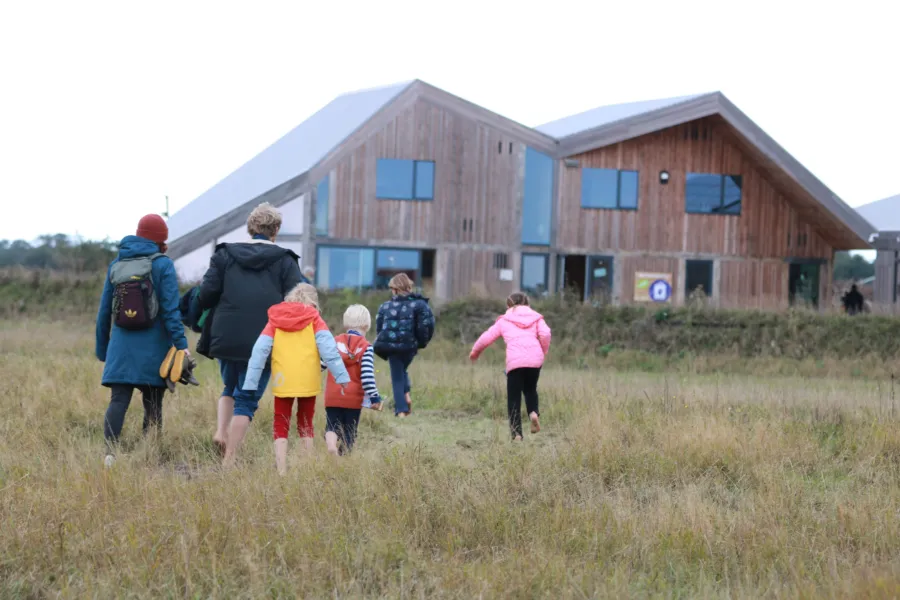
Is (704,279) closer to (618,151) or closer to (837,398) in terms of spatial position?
(618,151)

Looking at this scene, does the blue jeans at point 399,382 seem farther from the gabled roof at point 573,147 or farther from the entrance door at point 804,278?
the entrance door at point 804,278

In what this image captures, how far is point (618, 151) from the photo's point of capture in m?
31.1

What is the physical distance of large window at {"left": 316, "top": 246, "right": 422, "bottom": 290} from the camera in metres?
29.4

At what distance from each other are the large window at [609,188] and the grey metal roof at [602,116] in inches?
57.0

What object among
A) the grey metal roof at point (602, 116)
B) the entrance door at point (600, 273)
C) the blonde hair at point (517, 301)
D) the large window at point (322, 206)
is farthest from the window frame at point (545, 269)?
the blonde hair at point (517, 301)

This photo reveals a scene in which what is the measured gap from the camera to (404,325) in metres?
11.3

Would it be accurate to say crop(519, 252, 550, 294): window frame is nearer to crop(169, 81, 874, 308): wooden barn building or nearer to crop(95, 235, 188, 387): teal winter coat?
crop(169, 81, 874, 308): wooden barn building

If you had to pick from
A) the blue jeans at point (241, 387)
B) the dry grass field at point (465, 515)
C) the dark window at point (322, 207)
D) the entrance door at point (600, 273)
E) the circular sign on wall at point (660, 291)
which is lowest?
the dry grass field at point (465, 515)

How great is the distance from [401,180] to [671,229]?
852 cm

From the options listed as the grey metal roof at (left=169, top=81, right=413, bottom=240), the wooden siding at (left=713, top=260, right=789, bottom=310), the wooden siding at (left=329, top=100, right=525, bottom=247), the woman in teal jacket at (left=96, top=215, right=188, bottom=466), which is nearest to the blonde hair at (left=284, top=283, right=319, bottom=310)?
the woman in teal jacket at (left=96, top=215, right=188, bottom=466)

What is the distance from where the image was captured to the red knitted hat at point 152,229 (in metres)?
7.62

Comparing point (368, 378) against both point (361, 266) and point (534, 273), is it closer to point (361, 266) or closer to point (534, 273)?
point (361, 266)

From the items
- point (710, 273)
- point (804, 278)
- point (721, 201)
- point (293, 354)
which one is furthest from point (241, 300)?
point (804, 278)

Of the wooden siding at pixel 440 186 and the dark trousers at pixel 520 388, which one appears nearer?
the dark trousers at pixel 520 388
